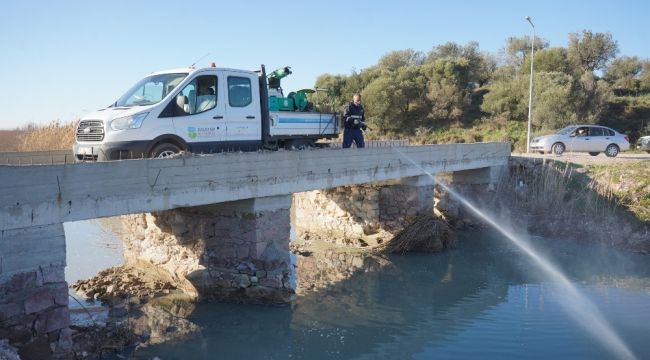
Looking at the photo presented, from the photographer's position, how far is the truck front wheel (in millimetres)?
8871

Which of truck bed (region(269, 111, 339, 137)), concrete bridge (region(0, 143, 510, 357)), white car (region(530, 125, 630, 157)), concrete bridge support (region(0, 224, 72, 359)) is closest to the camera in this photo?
concrete bridge support (region(0, 224, 72, 359))

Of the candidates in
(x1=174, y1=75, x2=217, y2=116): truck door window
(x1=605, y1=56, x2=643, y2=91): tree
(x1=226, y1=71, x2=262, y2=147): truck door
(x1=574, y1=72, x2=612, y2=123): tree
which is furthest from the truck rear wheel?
(x1=605, y1=56, x2=643, y2=91): tree

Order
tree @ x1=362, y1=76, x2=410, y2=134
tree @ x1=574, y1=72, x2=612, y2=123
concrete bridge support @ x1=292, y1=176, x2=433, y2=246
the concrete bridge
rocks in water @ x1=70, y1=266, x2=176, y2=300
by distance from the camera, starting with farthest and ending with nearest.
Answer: tree @ x1=362, y1=76, x2=410, y2=134, tree @ x1=574, y1=72, x2=612, y2=123, concrete bridge support @ x1=292, y1=176, x2=433, y2=246, rocks in water @ x1=70, y1=266, x2=176, y2=300, the concrete bridge

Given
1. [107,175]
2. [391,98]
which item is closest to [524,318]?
[107,175]

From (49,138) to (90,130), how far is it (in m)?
6.53

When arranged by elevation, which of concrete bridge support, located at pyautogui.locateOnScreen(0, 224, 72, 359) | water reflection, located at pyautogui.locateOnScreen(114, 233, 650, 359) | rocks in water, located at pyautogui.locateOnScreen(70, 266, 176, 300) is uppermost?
concrete bridge support, located at pyautogui.locateOnScreen(0, 224, 72, 359)

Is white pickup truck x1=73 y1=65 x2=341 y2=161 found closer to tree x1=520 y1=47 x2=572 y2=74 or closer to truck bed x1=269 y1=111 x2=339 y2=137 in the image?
truck bed x1=269 y1=111 x2=339 y2=137

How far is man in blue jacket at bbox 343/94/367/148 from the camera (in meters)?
13.0

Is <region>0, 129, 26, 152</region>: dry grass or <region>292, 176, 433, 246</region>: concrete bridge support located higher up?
<region>0, 129, 26, 152</region>: dry grass

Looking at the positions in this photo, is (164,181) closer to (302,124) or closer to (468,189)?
(302,124)

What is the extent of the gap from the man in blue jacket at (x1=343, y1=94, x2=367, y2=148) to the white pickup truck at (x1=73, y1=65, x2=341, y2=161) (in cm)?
197

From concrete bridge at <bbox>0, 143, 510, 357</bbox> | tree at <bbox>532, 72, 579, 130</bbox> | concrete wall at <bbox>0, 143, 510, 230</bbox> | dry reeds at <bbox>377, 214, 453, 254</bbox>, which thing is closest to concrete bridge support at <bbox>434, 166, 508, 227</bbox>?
concrete bridge at <bbox>0, 143, 510, 357</bbox>

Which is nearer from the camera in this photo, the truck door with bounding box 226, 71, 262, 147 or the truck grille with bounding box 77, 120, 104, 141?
the truck grille with bounding box 77, 120, 104, 141

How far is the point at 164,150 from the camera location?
9031 mm
